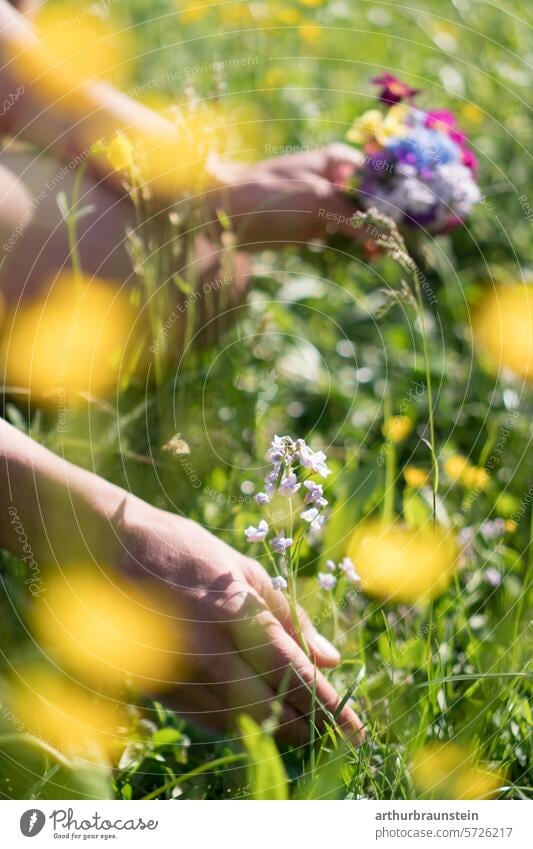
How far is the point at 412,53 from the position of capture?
154 cm

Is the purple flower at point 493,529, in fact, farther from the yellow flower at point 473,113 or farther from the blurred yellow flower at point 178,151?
the yellow flower at point 473,113

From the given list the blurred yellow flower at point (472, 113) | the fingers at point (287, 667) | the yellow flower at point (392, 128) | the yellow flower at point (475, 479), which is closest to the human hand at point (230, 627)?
the fingers at point (287, 667)

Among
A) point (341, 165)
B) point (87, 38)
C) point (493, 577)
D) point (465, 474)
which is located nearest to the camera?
point (493, 577)

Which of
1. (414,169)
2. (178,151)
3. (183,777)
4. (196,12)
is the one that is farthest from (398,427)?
(196,12)

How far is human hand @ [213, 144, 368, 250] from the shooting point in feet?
3.43

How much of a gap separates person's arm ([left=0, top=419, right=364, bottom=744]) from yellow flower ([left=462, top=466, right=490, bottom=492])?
297 millimetres

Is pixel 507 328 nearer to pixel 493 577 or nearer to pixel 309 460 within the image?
pixel 493 577

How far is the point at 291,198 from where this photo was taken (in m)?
1.06

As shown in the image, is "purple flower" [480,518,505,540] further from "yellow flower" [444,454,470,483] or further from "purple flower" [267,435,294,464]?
"purple flower" [267,435,294,464]

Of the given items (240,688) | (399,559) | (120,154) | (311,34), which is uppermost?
(311,34)

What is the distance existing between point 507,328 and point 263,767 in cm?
73

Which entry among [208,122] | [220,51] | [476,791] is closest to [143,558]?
[476,791]

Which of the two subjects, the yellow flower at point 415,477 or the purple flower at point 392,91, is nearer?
the yellow flower at point 415,477
